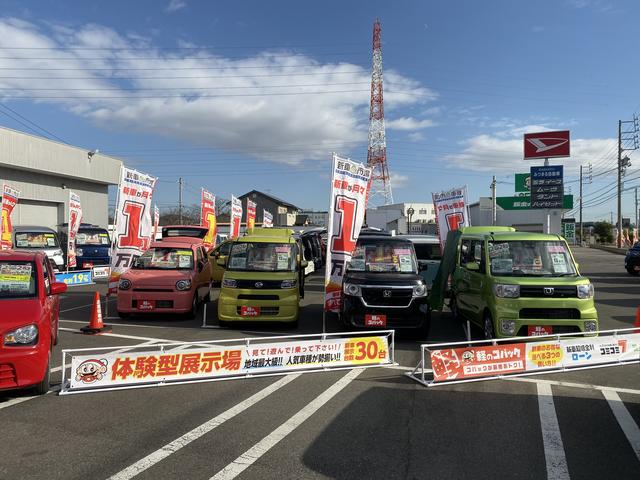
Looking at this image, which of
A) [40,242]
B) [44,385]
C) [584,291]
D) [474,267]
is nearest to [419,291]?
[474,267]

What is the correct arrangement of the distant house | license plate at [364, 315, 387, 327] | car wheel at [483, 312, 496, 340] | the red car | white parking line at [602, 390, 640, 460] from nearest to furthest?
white parking line at [602, 390, 640, 460], the red car, car wheel at [483, 312, 496, 340], license plate at [364, 315, 387, 327], the distant house

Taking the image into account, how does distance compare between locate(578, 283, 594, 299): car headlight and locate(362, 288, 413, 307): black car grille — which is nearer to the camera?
locate(578, 283, 594, 299): car headlight

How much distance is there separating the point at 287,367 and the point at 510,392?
9.50ft

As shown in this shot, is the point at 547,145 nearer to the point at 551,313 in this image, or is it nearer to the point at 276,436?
the point at 551,313

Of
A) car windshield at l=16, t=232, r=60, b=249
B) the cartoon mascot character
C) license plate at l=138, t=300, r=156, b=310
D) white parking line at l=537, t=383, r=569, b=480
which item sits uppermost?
car windshield at l=16, t=232, r=60, b=249

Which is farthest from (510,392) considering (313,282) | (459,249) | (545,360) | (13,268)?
(313,282)

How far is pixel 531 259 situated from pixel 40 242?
60.7 ft

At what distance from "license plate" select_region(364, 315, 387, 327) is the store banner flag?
668 cm

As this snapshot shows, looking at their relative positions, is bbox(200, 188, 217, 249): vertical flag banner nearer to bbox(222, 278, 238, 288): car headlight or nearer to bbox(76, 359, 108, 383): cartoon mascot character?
bbox(222, 278, 238, 288): car headlight

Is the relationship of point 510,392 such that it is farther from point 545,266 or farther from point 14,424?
point 14,424

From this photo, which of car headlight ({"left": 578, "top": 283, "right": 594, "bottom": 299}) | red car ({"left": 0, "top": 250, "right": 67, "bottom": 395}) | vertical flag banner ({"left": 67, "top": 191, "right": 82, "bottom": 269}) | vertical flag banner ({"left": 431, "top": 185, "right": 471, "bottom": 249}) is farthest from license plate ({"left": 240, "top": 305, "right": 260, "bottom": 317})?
vertical flag banner ({"left": 67, "top": 191, "right": 82, "bottom": 269})

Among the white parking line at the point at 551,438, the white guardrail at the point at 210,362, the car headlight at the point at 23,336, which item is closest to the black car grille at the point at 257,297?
the white guardrail at the point at 210,362

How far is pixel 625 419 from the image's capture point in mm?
4797

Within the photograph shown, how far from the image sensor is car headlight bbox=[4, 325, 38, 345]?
4.87 metres
